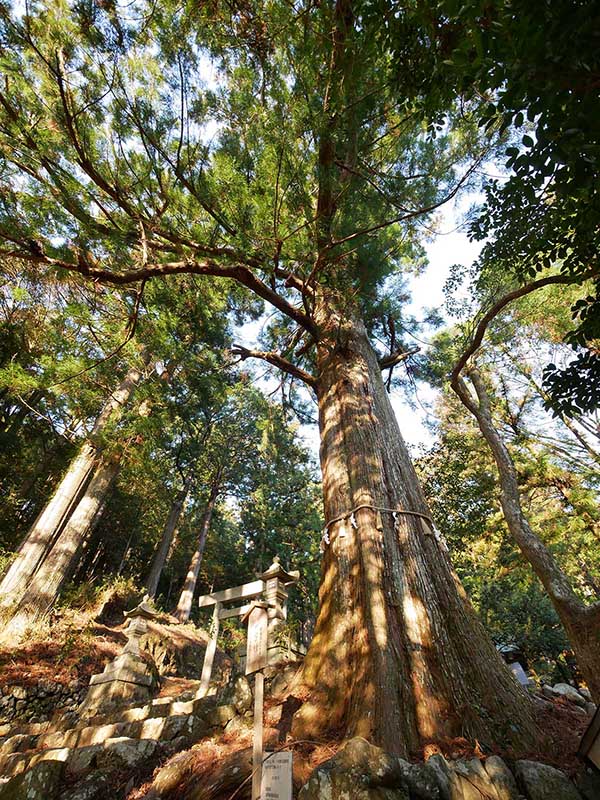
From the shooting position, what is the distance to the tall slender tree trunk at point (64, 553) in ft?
21.6

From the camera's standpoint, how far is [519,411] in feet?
31.3

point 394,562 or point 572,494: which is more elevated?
point 572,494

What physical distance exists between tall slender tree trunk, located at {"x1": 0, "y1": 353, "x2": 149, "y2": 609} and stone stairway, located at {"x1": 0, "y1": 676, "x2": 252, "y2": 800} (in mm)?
3667

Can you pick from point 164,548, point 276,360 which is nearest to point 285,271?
point 276,360

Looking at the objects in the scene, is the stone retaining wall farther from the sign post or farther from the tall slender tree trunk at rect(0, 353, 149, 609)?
the sign post

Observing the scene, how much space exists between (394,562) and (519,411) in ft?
26.5

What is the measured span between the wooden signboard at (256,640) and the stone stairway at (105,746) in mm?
951

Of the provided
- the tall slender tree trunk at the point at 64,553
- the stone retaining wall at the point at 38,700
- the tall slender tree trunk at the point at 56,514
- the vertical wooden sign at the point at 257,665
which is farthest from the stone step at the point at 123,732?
the tall slender tree trunk at the point at 56,514

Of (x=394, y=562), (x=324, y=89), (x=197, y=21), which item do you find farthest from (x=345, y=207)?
(x=394, y=562)

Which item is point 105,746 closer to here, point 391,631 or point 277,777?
point 277,777

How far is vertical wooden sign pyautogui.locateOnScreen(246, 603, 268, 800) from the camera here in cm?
193

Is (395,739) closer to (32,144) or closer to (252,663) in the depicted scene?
(252,663)

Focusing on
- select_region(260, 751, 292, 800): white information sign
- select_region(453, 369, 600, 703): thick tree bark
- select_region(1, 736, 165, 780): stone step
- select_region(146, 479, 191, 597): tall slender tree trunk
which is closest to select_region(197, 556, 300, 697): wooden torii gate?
select_region(1, 736, 165, 780): stone step

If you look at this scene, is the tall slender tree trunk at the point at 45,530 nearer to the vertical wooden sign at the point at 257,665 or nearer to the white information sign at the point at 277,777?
the vertical wooden sign at the point at 257,665
